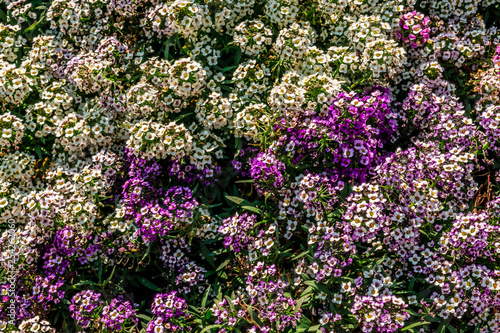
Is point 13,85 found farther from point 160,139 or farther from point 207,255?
point 207,255

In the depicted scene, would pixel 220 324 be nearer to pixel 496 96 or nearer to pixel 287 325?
pixel 287 325

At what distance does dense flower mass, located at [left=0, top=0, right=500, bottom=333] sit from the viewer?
4105 millimetres

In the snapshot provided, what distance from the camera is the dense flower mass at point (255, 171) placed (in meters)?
4.11

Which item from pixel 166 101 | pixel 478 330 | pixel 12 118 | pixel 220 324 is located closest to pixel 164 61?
pixel 166 101

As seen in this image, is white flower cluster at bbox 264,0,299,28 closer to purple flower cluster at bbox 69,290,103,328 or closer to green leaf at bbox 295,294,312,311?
green leaf at bbox 295,294,312,311

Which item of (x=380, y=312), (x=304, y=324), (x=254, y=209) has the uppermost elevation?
(x=254, y=209)

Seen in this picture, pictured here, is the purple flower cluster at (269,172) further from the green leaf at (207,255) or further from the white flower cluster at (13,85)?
the white flower cluster at (13,85)

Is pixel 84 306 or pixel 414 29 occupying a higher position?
pixel 414 29

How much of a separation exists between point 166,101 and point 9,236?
2273 millimetres

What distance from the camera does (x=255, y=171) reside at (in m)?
4.43

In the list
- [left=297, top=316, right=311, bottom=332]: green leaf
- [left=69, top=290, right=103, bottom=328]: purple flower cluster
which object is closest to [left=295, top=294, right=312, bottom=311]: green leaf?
[left=297, top=316, right=311, bottom=332]: green leaf

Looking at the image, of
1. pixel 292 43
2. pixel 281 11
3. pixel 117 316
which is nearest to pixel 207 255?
pixel 117 316

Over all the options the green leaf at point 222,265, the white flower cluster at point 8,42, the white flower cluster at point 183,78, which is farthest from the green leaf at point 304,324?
the white flower cluster at point 8,42

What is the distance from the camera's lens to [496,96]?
4.85 metres
